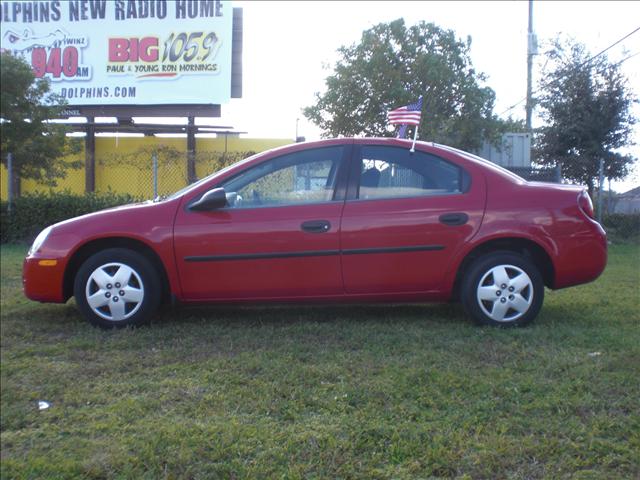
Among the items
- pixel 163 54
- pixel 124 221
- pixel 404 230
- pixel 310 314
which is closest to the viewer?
pixel 404 230

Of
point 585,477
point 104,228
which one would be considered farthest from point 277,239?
point 585,477

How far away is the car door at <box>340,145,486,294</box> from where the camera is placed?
5.02m

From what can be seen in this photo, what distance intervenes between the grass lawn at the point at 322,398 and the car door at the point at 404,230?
0.40 meters

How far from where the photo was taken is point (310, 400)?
11.8ft

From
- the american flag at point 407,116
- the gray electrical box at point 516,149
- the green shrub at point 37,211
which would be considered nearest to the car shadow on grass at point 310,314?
the american flag at point 407,116

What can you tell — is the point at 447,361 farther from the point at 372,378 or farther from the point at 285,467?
the point at 285,467

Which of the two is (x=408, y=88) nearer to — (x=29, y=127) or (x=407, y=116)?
(x=407, y=116)

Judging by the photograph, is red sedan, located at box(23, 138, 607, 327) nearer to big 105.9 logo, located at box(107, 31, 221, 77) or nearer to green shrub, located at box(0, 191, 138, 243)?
green shrub, located at box(0, 191, 138, 243)

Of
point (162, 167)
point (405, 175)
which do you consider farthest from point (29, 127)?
point (405, 175)

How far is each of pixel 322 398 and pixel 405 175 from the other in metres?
2.20

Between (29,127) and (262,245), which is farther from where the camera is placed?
(29,127)

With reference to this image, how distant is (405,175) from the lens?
17.0ft

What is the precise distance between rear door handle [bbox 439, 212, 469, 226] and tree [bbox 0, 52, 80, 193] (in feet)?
17.3

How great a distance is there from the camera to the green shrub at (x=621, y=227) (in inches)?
441
